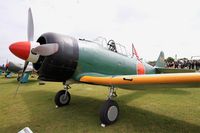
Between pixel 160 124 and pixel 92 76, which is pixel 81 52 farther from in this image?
pixel 160 124

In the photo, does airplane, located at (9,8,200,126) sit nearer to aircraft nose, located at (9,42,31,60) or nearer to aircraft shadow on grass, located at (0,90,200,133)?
aircraft nose, located at (9,42,31,60)

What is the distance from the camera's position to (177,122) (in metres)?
3.79

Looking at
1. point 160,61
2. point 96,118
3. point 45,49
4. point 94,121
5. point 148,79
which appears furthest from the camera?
point 160,61

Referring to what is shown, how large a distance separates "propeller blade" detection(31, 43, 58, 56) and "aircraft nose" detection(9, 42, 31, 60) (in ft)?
0.47

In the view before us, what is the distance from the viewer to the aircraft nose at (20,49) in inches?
148

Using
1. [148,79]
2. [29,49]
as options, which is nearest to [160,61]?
[148,79]

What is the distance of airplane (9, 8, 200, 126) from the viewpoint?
3.51 meters

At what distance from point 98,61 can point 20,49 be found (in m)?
1.99

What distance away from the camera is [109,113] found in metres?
3.78

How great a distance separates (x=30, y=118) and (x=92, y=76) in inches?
74.2

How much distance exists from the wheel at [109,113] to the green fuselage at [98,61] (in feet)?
3.21

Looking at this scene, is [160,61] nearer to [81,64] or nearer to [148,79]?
[81,64]

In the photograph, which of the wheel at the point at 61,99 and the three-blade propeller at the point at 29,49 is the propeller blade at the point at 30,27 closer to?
the three-blade propeller at the point at 29,49

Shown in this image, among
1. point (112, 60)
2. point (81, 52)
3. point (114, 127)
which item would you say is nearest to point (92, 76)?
point (81, 52)
